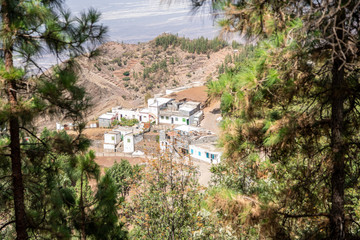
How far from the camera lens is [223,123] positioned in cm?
444

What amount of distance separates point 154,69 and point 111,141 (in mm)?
56890

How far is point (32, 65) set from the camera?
3.85m

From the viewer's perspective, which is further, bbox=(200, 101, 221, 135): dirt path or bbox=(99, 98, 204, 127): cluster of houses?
bbox=(99, 98, 204, 127): cluster of houses

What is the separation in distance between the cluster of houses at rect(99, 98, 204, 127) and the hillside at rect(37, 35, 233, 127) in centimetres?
2866

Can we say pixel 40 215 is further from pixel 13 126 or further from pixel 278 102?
pixel 278 102

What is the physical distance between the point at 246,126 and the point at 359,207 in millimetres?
2115

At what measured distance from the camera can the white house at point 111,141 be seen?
108ft

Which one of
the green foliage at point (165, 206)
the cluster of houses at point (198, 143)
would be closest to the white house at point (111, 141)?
the cluster of houses at point (198, 143)

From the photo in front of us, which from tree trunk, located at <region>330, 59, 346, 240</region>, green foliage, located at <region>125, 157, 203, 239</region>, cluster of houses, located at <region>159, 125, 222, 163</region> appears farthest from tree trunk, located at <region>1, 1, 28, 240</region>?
cluster of houses, located at <region>159, 125, 222, 163</region>

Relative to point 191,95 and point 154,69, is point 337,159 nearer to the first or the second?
point 191,95

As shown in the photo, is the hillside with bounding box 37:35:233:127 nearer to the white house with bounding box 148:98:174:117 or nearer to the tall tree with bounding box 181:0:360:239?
the white house with bounding box 148:98:174:117

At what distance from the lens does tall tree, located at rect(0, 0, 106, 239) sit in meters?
3.51

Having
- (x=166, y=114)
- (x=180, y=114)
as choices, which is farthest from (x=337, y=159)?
(x=166, y=114)

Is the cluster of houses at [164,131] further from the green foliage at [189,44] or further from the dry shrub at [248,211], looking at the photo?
the green foliage at [189,44]
